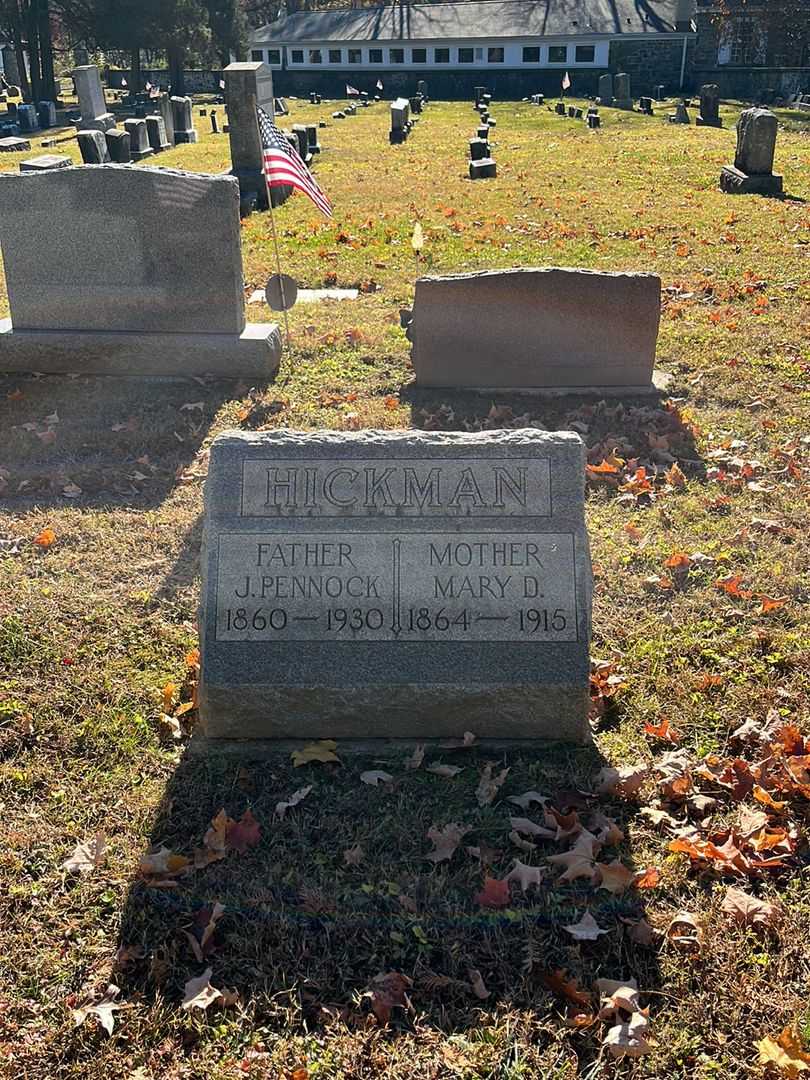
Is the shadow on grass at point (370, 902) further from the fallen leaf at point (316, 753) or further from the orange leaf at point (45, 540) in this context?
the orange leaf at point (45, 540)

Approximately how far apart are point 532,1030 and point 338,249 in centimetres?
1176

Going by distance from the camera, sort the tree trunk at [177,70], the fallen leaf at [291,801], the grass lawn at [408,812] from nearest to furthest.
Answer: the grass lawn at [408,812]
the fallen leaf at [291,801]
the tree trunk at [177,70]

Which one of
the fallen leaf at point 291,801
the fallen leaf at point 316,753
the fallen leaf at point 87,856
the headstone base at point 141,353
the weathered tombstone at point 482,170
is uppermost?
the weathered tombstone at point 482,170

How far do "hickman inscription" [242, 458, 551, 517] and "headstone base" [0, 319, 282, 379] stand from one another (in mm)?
4683

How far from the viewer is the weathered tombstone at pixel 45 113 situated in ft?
115

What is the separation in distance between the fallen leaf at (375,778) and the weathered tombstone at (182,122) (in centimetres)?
3029

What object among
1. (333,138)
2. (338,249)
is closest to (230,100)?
(338,249)

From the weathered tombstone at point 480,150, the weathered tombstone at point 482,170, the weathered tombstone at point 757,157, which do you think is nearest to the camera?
the weathered tombstone at point 757,157

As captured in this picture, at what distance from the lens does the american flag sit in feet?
27.6

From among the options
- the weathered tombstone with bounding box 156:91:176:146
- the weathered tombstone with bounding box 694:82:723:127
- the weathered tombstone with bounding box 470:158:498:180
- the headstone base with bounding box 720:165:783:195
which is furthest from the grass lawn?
the weathered tombstone with bounding box 694:82:723:127

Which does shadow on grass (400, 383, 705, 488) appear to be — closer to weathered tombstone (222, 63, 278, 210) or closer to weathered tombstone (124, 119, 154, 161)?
weathered tombstone (222, 63, 278, 210)

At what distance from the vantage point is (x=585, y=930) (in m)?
3.22

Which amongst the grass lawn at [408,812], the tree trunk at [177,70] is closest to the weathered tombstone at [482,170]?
the grass lawn at [408,812]

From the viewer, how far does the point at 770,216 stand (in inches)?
593
